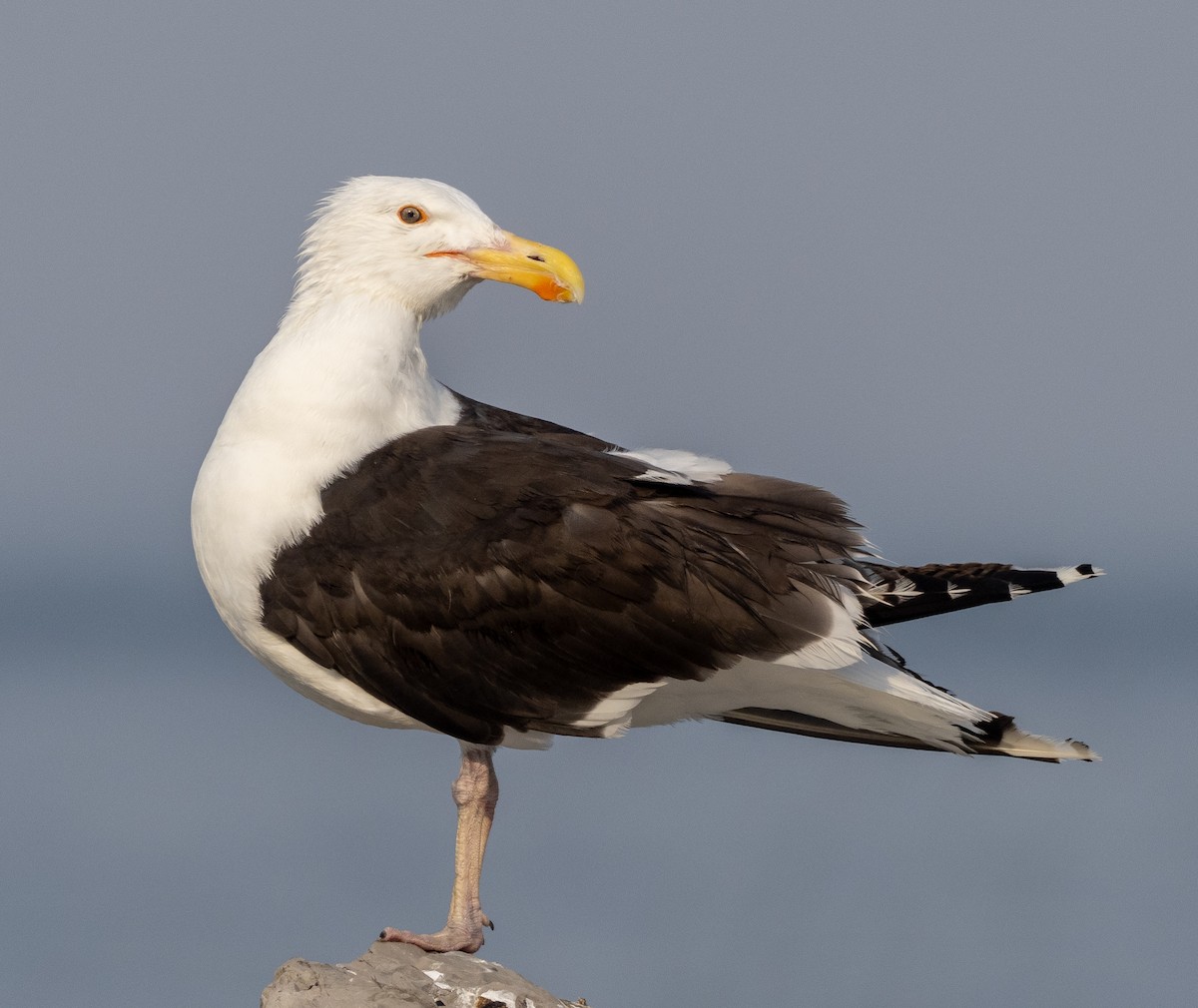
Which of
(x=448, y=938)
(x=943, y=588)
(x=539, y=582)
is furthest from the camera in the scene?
→ (x=448, y=938)

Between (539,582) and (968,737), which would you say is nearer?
(539,582)

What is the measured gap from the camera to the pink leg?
382 inches

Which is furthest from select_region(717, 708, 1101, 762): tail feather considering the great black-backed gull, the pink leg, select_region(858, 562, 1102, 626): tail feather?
the pink leg

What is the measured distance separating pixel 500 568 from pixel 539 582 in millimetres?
177

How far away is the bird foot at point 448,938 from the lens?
9.56m

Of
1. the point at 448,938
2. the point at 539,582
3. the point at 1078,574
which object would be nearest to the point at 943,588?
the point at 1078,574

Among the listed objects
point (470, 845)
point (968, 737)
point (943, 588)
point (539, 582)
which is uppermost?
point (943, 588)

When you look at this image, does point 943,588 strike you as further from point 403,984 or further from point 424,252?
point 403,984

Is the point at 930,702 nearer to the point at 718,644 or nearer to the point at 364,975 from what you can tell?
the point at 718,644

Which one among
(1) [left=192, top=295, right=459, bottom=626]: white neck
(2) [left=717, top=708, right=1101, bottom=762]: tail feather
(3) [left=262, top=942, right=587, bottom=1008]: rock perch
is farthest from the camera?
(2) [left=717, top=708, right=1101, bottom=762]: tail feather

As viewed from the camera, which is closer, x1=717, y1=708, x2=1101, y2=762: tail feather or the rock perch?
the rock perch

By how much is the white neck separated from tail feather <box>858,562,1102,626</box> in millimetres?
2204

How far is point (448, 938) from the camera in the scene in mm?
9648

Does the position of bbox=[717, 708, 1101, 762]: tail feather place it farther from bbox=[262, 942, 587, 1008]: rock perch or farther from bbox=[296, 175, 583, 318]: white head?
bbox=[296, 175, 583, 318]: white head
